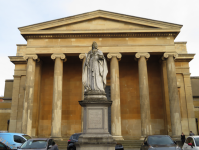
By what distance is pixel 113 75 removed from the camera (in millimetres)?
26297

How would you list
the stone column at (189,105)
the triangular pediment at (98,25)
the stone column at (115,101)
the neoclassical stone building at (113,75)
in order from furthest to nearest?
1. the stone column at (189,105)
2. the triangular pediment at (98,25)
3. the neoclassical stone building at (113,75)
4. the stone column at (115,101)

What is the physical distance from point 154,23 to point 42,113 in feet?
60.8

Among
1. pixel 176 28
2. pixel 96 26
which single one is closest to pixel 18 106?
pixel 96 26

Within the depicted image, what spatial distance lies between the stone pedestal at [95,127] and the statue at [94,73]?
56 centimetres

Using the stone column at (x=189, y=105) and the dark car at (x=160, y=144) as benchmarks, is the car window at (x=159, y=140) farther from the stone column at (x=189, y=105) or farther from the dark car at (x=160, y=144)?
the stone column at (x=189, y=105)

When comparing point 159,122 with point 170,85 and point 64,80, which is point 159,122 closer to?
point 170,85

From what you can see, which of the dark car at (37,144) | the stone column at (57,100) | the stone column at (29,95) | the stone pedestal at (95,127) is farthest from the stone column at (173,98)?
the stone pedestal at (95,127)

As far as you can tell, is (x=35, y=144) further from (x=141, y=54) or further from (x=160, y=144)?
(x=141, y=54)

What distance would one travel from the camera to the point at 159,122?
2972cm

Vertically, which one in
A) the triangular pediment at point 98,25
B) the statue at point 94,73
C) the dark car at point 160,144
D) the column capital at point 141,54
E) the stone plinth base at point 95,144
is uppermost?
the triangular pediment at point 98,25

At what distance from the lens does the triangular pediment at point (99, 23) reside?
27328 millimetres

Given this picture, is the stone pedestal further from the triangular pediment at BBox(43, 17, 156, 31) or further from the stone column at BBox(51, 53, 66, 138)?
the triangular pediment at BBox(43, 17, 156, 31)

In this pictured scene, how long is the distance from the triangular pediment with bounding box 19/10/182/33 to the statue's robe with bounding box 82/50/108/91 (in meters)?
17.1

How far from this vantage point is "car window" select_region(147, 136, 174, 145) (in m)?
12.4
